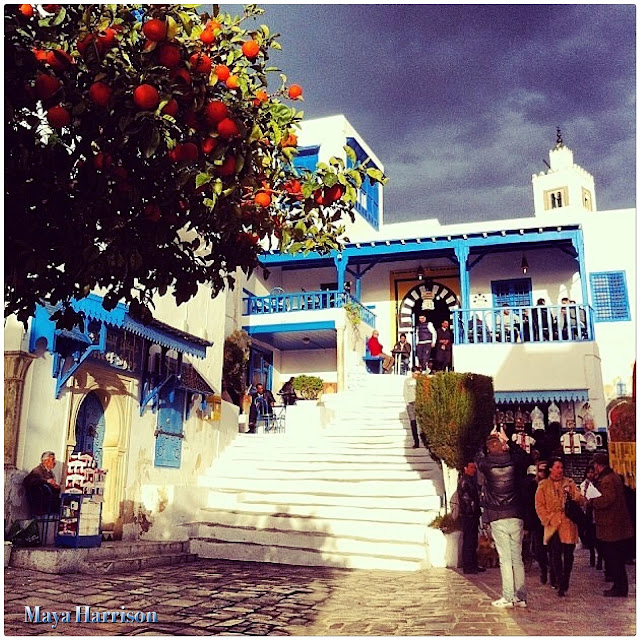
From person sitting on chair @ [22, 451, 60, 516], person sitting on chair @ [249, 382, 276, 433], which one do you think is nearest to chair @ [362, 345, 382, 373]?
person sitting on chair @ [249, 382, 276, 433]

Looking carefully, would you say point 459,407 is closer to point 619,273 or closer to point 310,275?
point 619,273

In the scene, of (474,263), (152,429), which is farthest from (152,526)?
(474,263)

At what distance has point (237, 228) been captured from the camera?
3.63 meters

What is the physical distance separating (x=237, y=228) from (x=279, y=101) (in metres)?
0.74

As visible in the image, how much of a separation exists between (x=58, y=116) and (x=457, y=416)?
7344 mm

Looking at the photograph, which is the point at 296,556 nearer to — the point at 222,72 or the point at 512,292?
the point at 222,72

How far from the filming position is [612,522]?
22.9ft

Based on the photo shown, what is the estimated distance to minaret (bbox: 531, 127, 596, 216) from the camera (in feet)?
158

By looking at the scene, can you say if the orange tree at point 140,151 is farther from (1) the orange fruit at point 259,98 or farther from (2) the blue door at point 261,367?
(2) the blue door at point 261,367

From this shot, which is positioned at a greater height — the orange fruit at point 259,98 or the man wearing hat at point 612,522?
the orange fruit at point 259,98

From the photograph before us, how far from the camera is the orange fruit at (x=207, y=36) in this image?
3.41m

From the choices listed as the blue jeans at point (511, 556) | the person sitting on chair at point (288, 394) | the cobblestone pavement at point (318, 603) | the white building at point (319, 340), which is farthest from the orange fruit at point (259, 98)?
the person sitting on chair at point (288, 394)

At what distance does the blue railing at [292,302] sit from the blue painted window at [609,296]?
5806 millimetres

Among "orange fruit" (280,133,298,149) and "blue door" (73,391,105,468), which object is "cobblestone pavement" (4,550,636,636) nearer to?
"blue door" (73,391,105,468)
